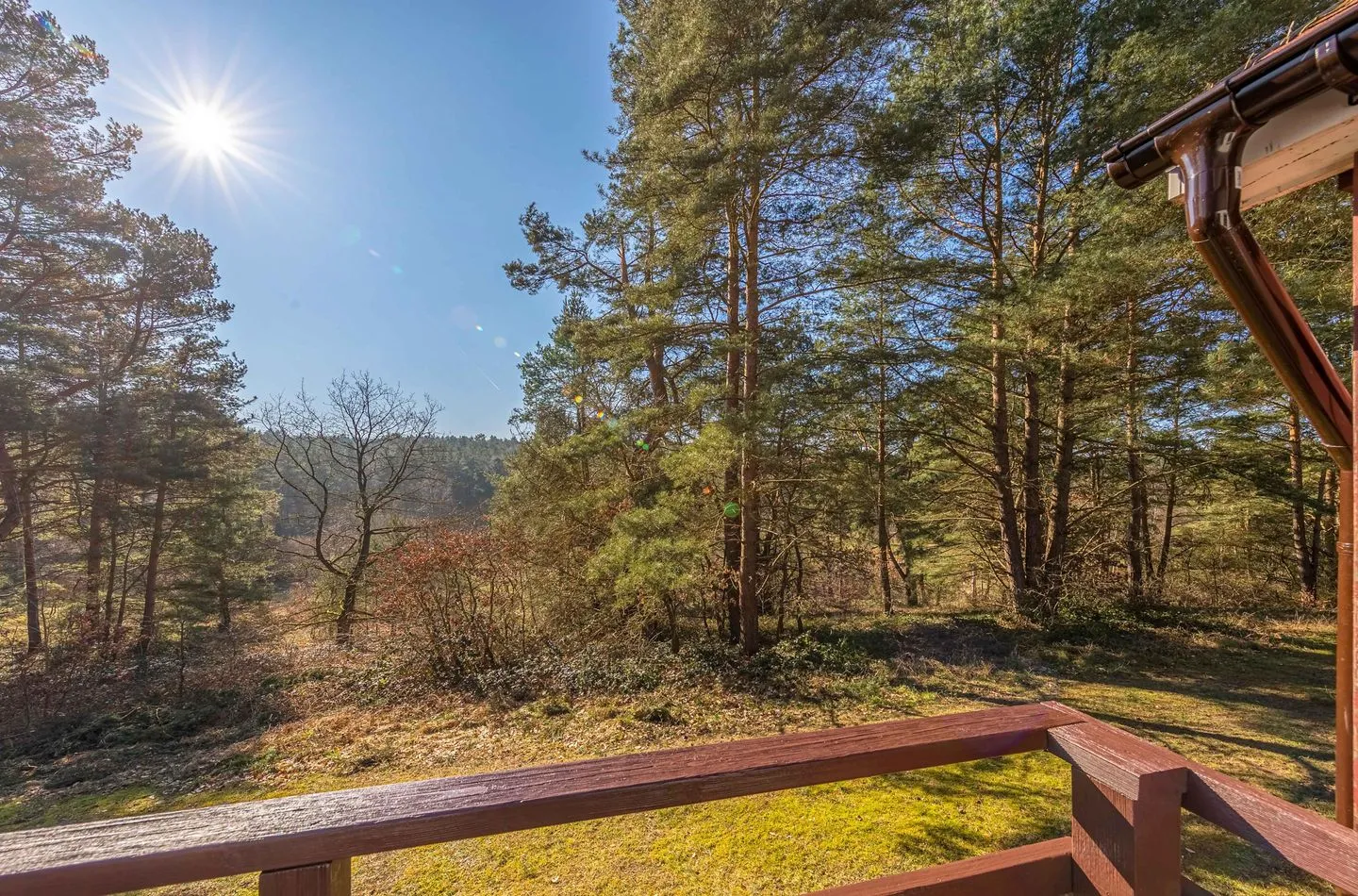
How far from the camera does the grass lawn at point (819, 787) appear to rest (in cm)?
312

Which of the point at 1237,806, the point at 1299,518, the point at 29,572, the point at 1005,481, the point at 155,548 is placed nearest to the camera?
the point at 1237,806

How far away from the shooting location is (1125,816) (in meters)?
1.02

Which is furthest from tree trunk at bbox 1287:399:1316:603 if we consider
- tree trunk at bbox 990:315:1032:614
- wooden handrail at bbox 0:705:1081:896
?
wooden handrail at bbox 0:705:1081:896

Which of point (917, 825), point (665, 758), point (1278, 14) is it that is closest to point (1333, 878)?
point (665, 758)

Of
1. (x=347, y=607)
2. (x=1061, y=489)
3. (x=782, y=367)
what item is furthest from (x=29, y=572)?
(x=1061, y=489)

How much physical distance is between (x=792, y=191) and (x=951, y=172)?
312 centimetres

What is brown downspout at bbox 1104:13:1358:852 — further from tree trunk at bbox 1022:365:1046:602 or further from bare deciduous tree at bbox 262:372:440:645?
bare deciduous tree at bbox 262:372:440:645

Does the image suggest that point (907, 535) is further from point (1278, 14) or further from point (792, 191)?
point (1278, 14)

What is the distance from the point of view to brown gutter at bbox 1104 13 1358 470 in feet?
4.13

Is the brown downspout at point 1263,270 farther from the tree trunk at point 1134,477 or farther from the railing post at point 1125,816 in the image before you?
the tree trunk at point 1134,477

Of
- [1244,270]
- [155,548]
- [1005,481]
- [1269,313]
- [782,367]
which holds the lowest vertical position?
[155,548]

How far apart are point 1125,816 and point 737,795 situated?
82 centimetres

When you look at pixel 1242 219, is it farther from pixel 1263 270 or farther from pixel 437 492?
pixel 437 492

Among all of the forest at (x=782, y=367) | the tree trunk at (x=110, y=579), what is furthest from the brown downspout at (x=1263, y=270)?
the tree trunk at (x=110, y=579)
